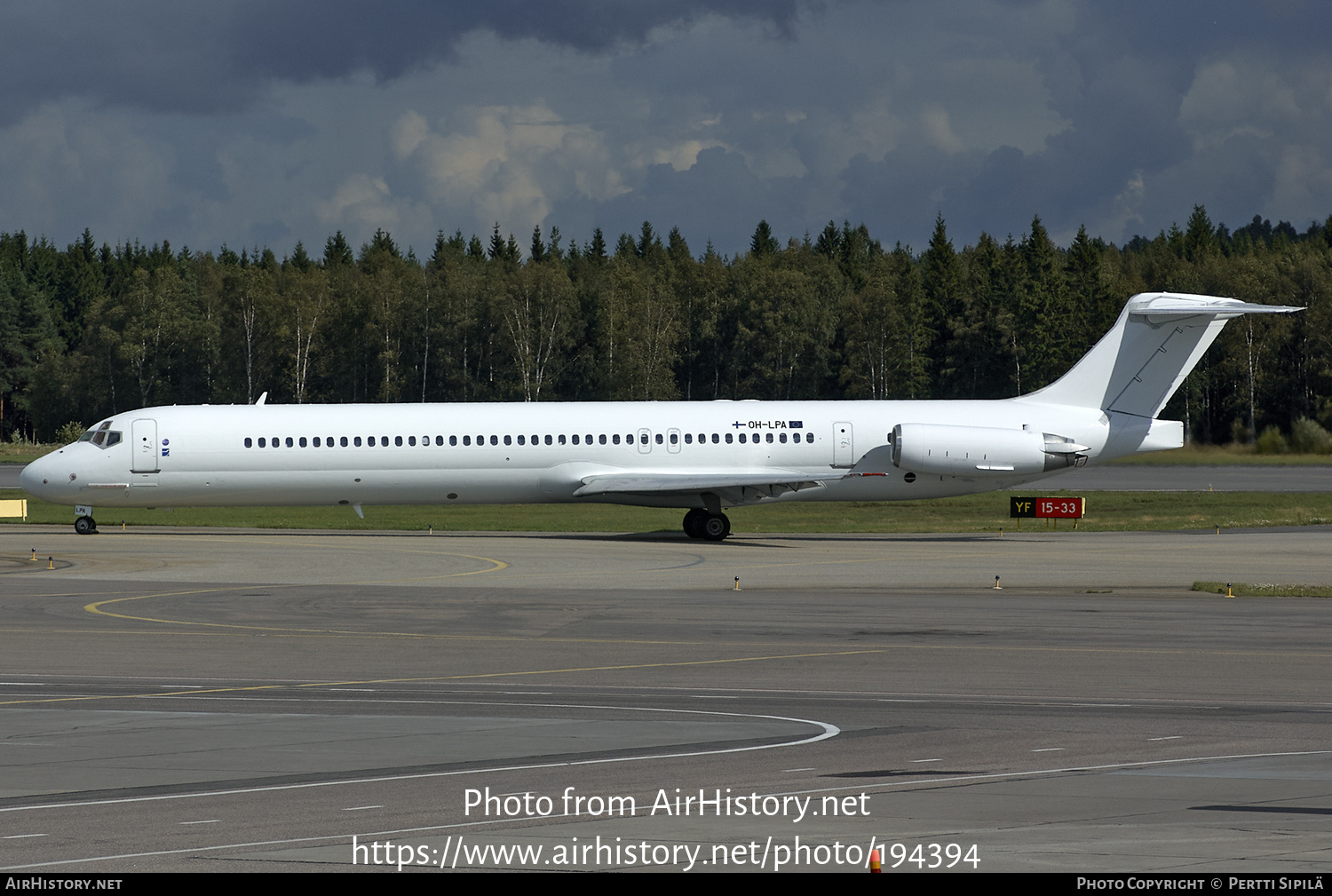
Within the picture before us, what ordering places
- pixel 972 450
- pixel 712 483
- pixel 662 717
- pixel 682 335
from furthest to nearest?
pixel 682 335
pixel 972 450
pixel 712 483
pixel 662 717

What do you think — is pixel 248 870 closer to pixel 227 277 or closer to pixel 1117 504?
pixel 1117 504

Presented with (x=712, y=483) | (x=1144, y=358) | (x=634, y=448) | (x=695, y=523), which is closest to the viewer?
(x=712, y=483)

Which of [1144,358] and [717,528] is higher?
[1144,358]

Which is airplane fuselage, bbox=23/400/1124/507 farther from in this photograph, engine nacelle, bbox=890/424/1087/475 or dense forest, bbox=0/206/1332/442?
dense forest, bbox=0/206/1332/442

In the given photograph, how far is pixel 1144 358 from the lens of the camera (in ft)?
141

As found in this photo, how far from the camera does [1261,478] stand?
70.5 meters

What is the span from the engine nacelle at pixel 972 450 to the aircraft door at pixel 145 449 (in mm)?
21374

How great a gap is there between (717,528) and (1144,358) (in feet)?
44.8

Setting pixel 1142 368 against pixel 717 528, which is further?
pixel 1142 368

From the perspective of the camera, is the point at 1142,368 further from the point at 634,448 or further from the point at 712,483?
the point at 634,448

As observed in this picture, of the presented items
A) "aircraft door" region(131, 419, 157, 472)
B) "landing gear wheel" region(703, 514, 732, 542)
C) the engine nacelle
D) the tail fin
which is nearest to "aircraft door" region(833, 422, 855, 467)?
the engine nacelle

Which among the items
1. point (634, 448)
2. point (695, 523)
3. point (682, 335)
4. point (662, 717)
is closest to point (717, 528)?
point (695, 523)

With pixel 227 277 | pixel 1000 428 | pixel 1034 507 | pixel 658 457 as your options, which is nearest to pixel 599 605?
pixel 658 457
